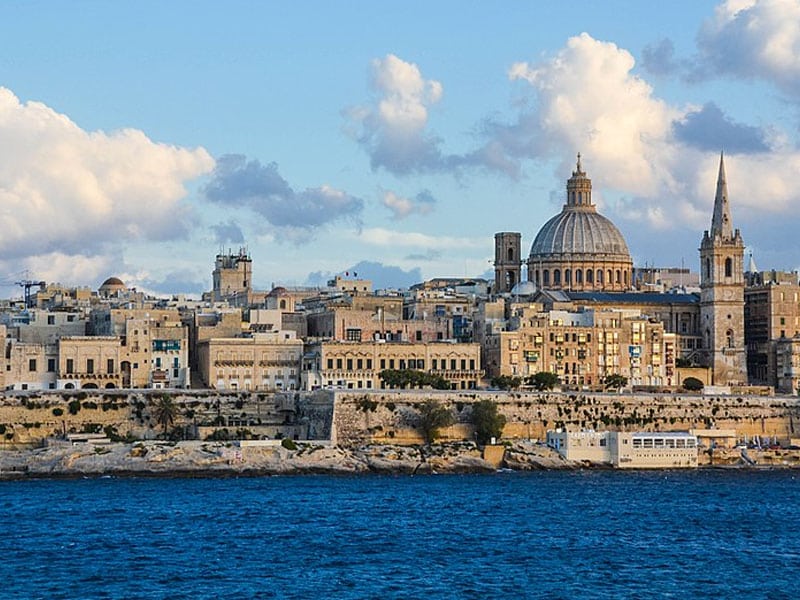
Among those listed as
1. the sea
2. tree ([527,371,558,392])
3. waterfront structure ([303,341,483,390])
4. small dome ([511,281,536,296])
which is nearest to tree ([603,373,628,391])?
tree ([527,371,558,392])

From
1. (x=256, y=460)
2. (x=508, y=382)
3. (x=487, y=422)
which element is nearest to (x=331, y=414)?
(x=487, y=422)

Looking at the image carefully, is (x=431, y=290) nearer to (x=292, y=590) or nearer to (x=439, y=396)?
(x=439, y=396)

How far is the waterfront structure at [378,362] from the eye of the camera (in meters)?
81.8

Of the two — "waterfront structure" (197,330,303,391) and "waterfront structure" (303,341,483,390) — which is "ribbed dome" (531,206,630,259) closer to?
"waterfront structure" (303,341,483,390)

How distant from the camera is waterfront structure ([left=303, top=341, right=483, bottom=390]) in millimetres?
81812

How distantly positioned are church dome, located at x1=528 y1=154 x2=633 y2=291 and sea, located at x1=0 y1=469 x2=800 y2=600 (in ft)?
117

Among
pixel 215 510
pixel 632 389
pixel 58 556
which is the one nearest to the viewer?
pixel 58 556

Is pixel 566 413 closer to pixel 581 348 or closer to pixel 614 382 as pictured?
pixel 614 382

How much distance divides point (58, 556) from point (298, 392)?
105 ft

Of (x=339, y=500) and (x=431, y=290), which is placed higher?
(x=431, y=290)

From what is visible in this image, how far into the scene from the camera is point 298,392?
76812 millimetres

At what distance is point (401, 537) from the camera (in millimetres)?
49438

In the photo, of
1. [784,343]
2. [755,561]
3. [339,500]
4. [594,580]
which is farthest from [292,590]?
[784,343]

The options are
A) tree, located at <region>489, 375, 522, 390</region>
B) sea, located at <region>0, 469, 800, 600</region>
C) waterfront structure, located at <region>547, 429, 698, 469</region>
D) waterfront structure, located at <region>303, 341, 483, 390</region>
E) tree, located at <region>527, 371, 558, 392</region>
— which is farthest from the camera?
waterfront structure, located at <region>303, 341, 483, 390</region>
